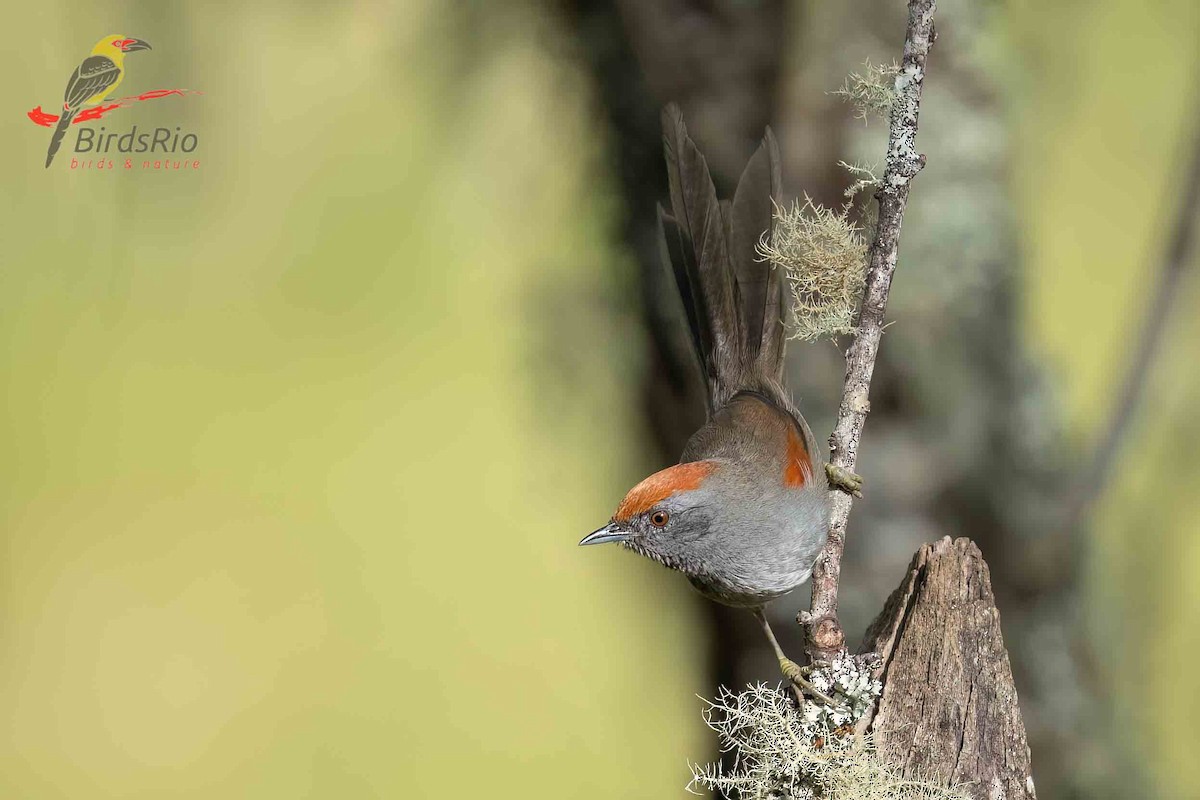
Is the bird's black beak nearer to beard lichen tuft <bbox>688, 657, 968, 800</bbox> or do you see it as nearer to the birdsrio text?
beard lichen tuft <bbox>688, 657, 968, 800</bbox>

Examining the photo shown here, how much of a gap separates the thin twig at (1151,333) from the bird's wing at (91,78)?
3860mm

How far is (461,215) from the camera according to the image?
606cm

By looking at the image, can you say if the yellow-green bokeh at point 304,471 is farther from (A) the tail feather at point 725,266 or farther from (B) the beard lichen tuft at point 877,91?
(B) the beard lichen tuft at point 877,91

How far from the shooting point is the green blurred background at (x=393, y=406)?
11.9 feet

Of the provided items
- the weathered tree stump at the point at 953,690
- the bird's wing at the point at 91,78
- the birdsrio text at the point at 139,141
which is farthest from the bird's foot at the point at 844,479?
the birdsrio text at the point at 139,141

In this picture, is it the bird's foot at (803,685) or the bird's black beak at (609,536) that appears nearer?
the bird's foot at (803,685)

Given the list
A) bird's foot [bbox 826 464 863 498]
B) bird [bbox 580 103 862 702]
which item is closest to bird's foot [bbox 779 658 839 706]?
bird [bbox 580 103 862 702]

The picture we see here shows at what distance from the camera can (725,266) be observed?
217cm

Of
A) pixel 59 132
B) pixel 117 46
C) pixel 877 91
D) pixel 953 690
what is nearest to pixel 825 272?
pixel 877 91

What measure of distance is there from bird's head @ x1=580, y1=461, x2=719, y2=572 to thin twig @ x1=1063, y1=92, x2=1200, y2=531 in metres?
1.69

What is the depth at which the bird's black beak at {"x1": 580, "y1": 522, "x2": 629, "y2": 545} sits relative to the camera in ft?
6.21

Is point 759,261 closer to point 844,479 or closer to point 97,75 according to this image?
point 844,479

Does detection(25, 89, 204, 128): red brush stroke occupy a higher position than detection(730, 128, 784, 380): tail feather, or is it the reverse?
detection(25, 89, 204, 128): red brush stroke

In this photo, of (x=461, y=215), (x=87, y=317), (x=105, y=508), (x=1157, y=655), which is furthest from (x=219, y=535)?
(x=1157, y=655)
